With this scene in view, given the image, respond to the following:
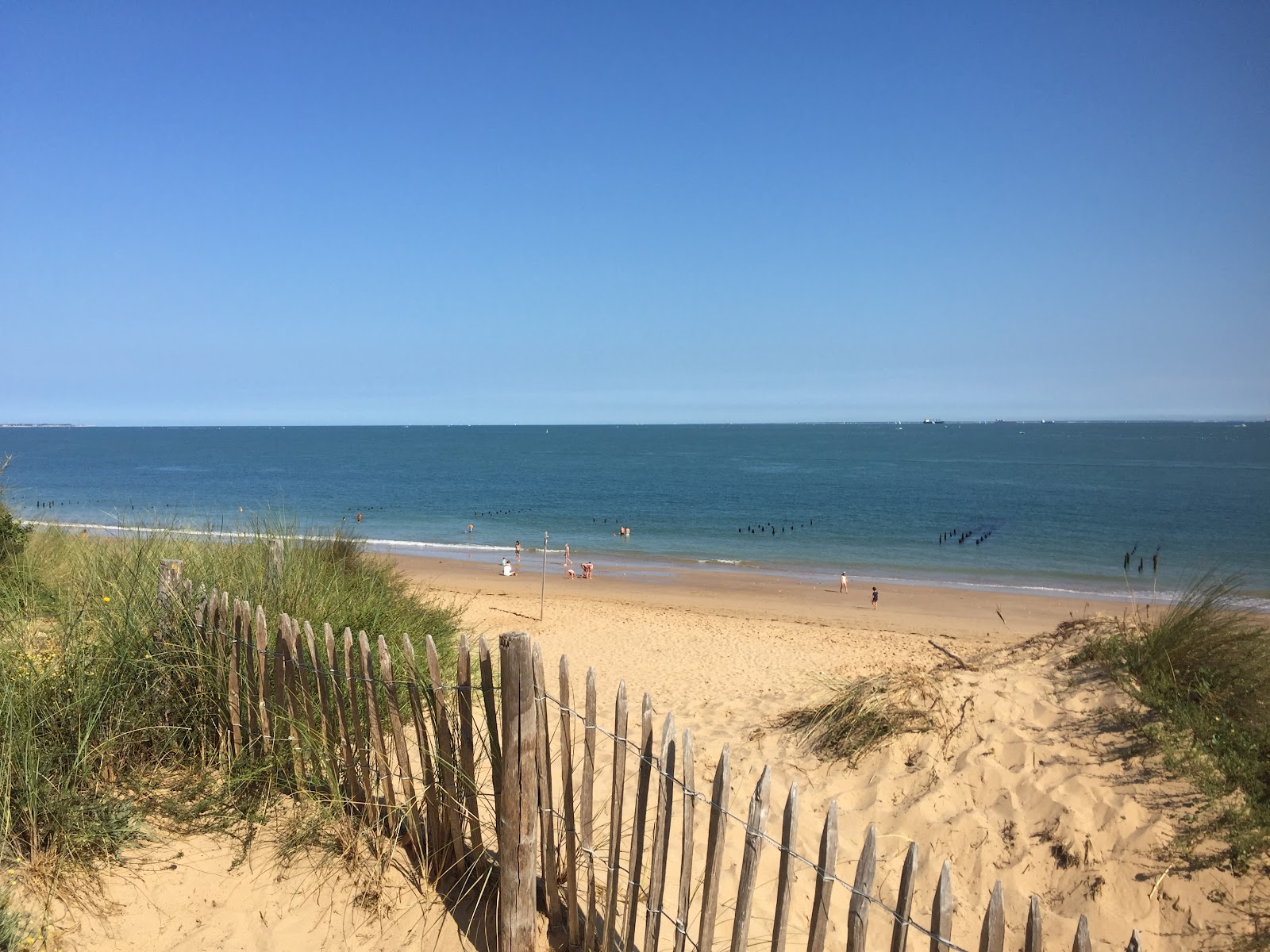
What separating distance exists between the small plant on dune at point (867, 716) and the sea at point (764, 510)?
11.3 ft

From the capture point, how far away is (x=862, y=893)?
94.3 inches

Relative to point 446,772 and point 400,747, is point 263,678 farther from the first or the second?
point 446,772

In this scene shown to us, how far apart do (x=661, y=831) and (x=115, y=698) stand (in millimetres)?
3439

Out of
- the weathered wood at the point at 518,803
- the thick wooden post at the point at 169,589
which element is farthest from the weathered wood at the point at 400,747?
the thick wooden post at the point at 169,589

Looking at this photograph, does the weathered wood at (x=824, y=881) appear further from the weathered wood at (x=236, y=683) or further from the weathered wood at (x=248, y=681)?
the weathered wood at (x=236, y=683)

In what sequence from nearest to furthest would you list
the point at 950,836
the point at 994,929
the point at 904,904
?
the point at 994,929 < the point at 904,904 < the point at 950,836

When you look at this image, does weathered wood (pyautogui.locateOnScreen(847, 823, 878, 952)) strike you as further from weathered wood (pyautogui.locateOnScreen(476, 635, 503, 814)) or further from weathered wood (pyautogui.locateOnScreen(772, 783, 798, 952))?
weathered wood (pyautogui.locateOnScreen(476, 635, 503, 814))

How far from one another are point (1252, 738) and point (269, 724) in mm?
6135

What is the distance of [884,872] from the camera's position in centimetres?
479

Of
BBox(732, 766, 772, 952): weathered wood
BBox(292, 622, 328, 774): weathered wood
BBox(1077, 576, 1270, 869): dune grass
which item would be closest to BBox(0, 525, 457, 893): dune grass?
BBox(292, 622, 328, 774): weathered wood

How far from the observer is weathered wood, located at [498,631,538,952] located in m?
3.25

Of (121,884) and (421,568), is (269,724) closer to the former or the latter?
(121,884)

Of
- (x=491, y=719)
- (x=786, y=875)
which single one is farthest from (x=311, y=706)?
(x=786, y=875)

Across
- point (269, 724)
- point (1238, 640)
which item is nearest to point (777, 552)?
point (1238, 640)
